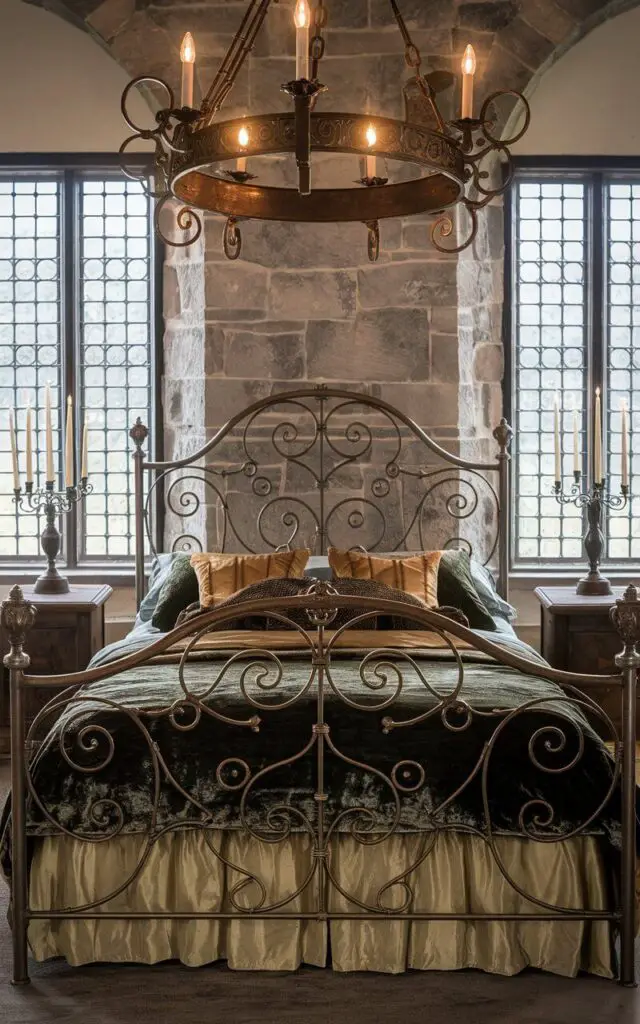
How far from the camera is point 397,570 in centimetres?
442

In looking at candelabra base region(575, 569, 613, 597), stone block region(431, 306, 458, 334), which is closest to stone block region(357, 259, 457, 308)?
stone block region(431, 306, 458, 334)

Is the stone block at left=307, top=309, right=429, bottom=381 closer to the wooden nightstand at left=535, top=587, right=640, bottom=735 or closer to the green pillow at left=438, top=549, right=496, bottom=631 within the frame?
the green pillow at left=438, top=549, right=496, bottom=631

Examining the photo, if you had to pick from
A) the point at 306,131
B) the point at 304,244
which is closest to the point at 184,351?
the point at 304,244

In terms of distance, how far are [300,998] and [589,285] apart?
391 centimetres

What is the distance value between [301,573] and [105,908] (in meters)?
1.81

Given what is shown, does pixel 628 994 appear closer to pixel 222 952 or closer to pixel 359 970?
pixel 359 970

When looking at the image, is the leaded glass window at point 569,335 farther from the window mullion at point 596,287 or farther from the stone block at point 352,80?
the stone block at point 352,80

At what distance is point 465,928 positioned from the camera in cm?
291

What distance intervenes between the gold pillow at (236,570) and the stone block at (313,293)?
114 cm

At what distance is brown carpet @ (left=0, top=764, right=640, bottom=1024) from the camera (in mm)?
2645

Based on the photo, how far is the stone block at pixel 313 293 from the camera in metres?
5.11

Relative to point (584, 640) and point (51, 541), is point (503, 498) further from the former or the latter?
point (51, 541)

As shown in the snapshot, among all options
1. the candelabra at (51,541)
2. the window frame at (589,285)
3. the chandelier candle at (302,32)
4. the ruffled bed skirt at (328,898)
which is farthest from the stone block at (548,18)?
the ruffled bed skirt at (328,898)

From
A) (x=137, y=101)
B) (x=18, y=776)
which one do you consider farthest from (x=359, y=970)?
(x=137, y=101)
